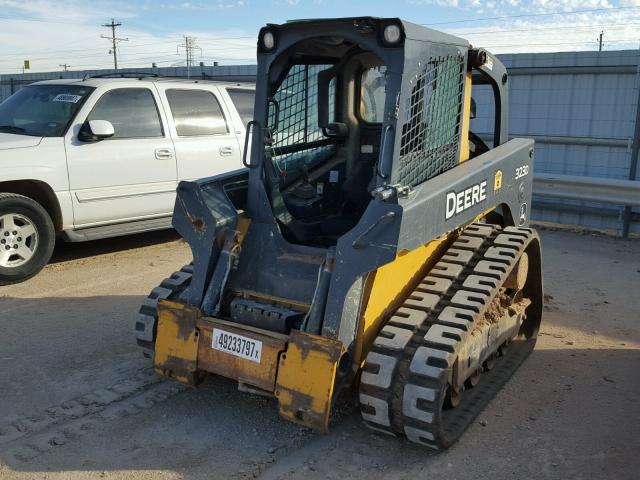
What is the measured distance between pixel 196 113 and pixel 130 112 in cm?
96

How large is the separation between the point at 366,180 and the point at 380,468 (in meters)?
2.05

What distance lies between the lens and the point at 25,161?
680cm

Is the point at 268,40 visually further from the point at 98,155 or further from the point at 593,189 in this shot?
the point at 593,189

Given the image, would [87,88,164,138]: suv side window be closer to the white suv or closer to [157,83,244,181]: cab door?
the white suv

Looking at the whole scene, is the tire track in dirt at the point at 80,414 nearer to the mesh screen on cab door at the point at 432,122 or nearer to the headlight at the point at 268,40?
the mesh screen on cab door at the point at 432,122

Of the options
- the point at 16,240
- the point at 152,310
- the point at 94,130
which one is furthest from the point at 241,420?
the point at 94,130

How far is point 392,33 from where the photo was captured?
3.70m

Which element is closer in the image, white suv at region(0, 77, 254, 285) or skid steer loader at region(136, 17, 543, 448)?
skid steer loader at region(136, 17, 543, 448)

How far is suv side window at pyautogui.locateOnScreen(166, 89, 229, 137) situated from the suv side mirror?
114 cm

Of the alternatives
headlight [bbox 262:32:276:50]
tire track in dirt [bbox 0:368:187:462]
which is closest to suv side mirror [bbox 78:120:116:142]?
tire track in dirt [bbox 0:368:187:462]

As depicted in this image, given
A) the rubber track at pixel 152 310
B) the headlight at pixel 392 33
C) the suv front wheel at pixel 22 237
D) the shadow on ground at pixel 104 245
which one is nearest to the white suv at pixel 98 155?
the suv front wheel at pixel 22 237

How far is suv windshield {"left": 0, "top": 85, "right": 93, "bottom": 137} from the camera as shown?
Result: 284 inches

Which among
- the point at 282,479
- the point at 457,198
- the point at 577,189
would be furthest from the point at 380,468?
the point at 577,189

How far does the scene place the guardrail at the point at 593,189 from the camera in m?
8.89
